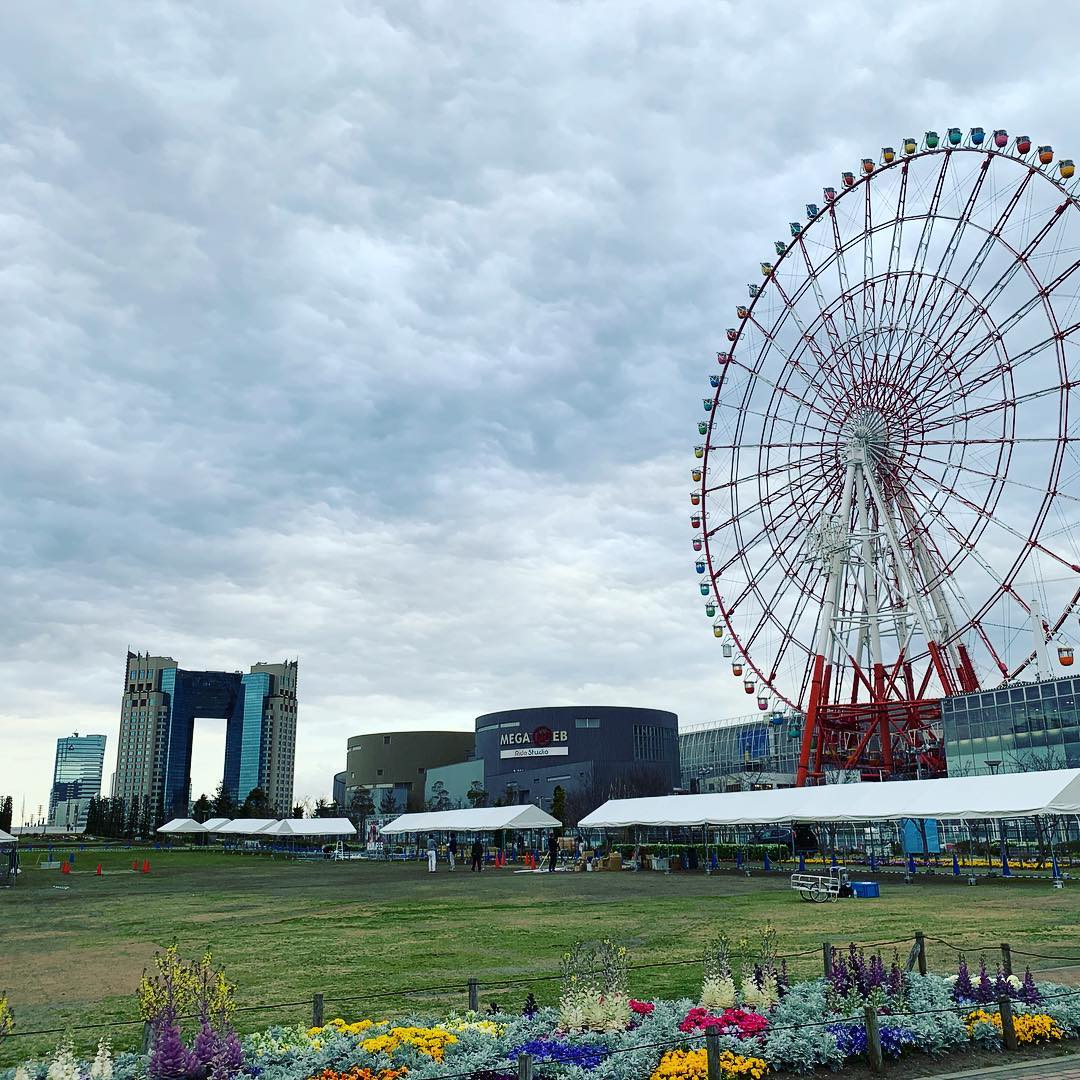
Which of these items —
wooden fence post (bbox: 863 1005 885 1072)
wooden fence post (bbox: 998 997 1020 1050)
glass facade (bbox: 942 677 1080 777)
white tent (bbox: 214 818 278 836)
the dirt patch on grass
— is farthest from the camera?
white tent (bbox: 214 818 278 836)

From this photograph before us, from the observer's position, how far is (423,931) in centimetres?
2516

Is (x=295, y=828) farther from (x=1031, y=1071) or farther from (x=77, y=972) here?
(x=1031, y=1071)

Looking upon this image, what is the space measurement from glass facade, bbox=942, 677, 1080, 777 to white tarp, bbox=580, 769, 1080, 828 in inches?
750

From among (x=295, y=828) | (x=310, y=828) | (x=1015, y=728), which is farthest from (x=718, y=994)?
(x=295, y=828)

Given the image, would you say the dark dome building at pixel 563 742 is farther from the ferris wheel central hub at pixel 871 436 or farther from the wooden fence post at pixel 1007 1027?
the wooden fence post at pixel 1007 1027

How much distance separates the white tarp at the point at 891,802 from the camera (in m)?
34.7

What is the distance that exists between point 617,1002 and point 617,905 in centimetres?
2070

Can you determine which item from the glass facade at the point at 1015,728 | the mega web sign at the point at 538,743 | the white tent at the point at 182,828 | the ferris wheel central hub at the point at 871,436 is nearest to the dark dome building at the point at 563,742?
the mega web sign at the point at 538,743

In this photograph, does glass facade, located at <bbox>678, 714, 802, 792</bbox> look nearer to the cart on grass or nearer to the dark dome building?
the dark dome building

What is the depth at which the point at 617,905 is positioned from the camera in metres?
31.3

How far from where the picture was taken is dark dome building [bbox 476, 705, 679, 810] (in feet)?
515

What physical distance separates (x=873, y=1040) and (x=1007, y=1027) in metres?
1.87

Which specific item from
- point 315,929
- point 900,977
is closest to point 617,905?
point 315,929

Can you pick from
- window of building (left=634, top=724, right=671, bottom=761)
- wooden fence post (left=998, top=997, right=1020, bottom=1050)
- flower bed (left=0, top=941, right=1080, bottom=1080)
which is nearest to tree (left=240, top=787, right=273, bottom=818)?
window of building (left=634, top=724, right=671, bottom=761)
